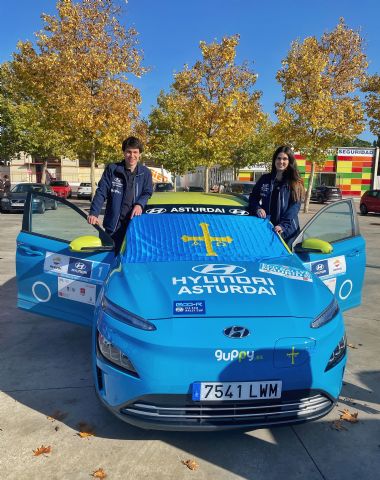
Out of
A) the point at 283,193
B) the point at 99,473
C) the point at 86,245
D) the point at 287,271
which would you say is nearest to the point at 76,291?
the point at 86,245

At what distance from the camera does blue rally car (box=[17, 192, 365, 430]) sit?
7.41 ft

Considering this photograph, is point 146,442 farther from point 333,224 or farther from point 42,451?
point 333,224

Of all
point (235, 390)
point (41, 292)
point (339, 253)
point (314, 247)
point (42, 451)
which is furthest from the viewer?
point (339, 253)

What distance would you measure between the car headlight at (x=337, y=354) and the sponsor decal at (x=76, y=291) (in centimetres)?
203

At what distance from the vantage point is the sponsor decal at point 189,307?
97.2 inches

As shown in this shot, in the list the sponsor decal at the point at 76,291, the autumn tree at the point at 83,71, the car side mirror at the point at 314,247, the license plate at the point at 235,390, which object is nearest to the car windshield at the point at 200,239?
the car side mirror at the point at 314,247

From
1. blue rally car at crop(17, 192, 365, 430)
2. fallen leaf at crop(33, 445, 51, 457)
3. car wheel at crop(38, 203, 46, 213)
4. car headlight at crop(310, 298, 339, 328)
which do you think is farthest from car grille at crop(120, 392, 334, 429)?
car wheel at crop(38, 203, 46, 213)

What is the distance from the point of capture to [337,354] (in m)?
2.54

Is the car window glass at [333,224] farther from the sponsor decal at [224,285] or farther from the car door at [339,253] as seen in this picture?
the sponsor decal at [224,285]

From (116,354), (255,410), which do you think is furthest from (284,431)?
(116,354)

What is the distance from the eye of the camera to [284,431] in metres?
2.73

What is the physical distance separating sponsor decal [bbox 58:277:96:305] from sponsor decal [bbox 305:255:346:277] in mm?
1961

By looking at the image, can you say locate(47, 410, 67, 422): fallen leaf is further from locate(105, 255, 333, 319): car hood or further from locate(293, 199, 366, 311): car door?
locate(293, 199, 366, 311): car door

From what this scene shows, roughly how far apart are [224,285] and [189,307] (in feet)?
1.16
